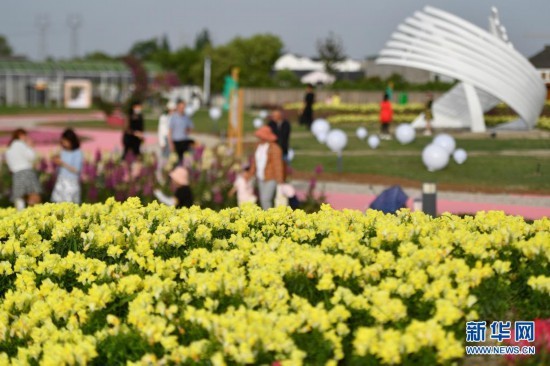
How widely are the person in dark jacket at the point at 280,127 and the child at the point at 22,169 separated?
4.39m

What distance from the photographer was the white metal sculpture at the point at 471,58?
3191 centimetres

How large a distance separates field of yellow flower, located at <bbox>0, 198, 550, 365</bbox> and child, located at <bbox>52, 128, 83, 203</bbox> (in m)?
5.43

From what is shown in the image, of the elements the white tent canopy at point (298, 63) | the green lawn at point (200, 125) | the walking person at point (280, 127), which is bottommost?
the green lawn at point (200, 125)

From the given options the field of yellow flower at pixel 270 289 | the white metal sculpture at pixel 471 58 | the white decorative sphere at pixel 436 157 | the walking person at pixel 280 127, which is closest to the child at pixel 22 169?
the walking person at pixel 280 127

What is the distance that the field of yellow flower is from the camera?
4715 mm

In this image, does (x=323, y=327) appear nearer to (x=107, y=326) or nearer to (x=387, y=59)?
(x=107, y=326)

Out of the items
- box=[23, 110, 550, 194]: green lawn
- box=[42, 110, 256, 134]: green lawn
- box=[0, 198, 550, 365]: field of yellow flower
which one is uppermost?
box=[0, 198, 550, 365]: field of yellow flower

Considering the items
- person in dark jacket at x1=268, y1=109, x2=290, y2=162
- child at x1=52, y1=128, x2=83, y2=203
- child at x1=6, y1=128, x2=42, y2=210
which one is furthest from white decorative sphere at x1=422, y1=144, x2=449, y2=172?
child at x1=52, y1=128, x2=83, y2=203

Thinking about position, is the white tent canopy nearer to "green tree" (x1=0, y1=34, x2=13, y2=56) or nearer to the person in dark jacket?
"green tree" (x1=0, y1=34, x2=13, y2=56)

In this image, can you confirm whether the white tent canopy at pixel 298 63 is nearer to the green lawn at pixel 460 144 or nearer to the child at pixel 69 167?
the green lawn at pixel 460 144

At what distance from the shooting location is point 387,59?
110 ft

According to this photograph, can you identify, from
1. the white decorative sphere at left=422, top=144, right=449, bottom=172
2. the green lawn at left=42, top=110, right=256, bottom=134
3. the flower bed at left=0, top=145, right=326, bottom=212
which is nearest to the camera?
the flower bed at left=0, top=145, right=326, bottom=212

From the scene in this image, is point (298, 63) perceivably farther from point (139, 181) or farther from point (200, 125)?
point (139, 181)

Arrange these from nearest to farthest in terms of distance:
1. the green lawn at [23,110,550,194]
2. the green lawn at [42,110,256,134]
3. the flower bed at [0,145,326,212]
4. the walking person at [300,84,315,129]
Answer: the flower bed at [0,145,326,212] → the green lawn at [23,110,550,194] → the walking person at [300,84,315,129] → the green lawn at [42,110,256,134]
